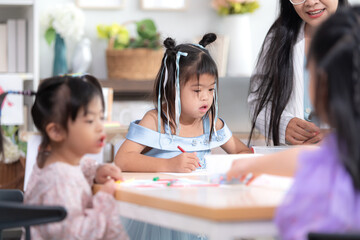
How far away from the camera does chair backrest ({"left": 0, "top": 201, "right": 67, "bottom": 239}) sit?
1.22 metres

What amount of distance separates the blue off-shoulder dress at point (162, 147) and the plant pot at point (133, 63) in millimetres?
1836

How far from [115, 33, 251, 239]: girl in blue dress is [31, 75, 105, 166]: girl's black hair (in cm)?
43

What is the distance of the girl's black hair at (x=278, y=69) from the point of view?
2141mm

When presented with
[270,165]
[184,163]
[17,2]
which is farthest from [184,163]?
[17,2]

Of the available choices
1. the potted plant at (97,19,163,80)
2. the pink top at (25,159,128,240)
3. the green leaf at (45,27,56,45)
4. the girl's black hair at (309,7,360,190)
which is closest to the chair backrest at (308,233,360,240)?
the girl's black hair at (309,7,360,190)

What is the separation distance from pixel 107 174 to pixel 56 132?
0.17m

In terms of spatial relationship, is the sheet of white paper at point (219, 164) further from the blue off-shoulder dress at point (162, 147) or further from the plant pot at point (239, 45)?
the plant pot at point (239, 45)

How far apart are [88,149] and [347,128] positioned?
2.06ft

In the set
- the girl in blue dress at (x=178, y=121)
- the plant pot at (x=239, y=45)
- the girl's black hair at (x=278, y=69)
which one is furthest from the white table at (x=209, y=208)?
the plant pot at (x=239, y=45)

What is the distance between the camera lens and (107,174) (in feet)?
4.89

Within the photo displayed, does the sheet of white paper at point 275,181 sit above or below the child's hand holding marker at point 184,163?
above

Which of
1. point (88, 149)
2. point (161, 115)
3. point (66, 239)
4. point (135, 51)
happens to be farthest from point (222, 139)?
point (135, 51)

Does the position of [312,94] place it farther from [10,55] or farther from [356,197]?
[10,55]

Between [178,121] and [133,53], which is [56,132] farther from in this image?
[133,53]
